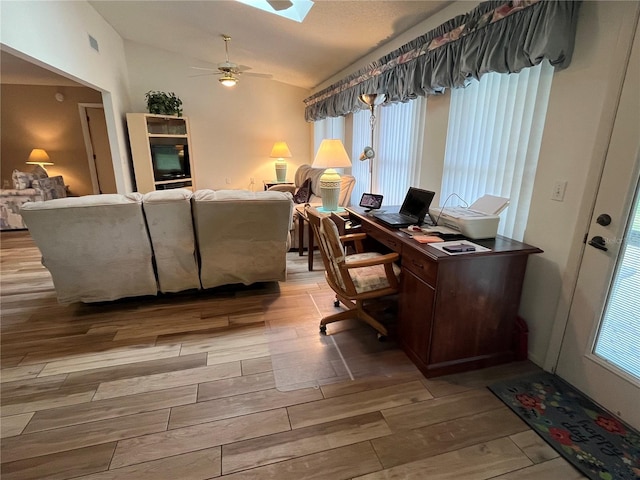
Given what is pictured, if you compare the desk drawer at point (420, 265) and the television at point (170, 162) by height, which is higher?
the television at point (170, 162)

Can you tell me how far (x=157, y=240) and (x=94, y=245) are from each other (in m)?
0.43

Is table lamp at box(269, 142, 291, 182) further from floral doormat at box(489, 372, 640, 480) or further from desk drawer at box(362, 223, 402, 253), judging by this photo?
floral doormat at box(489, 372, 640, 480)

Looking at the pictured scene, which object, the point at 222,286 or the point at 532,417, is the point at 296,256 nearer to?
the point at 222,286

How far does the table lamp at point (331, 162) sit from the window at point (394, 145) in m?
0.53

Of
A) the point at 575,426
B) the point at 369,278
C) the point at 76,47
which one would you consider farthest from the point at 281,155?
the point at 575,426

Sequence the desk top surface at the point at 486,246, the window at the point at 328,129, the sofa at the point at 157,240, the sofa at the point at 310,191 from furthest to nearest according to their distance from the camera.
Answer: the window at the point at 328,129 → the sofa at the point at 310,191 → the sofa at the point at 157,240 → the desk top surface at the point at 486,246

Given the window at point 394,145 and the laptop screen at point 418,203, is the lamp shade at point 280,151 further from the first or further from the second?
the laptop screen at point 418,203

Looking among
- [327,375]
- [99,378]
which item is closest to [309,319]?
[327,375]

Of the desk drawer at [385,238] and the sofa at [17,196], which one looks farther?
the sofa at [17,196]

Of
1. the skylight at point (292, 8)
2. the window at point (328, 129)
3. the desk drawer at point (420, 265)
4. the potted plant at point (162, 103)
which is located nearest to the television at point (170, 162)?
the potted plant at point (162, 103)

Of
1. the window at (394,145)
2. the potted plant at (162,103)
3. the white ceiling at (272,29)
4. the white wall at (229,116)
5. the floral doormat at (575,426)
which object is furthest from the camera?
the white wall at (229,116)

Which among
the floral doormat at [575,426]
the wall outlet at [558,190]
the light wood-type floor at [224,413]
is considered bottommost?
the light wood-type floor at [224,413]

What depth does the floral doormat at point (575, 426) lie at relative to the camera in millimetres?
1380

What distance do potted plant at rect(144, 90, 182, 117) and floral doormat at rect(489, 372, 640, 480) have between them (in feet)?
19.1
